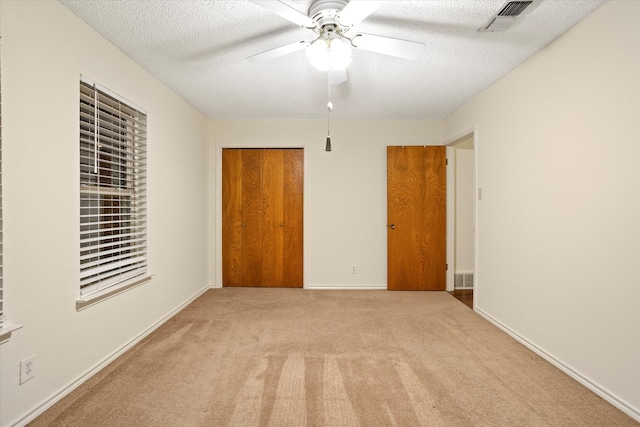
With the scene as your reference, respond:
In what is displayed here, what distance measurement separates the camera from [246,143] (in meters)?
4.55

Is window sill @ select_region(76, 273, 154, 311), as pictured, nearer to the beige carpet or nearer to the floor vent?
the beige carpet

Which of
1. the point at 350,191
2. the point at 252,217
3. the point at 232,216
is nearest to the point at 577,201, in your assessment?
the point at 350,191

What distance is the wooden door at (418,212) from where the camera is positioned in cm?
441

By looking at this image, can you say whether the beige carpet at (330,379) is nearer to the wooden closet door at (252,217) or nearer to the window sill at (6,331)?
the window sill at (6,331)

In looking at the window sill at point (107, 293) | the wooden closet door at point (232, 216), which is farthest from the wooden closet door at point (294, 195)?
the window sill at point (107, 293)

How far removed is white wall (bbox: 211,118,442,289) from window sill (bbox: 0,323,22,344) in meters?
3.24

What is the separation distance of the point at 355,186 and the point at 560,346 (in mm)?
2902

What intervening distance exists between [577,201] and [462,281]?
2734mm

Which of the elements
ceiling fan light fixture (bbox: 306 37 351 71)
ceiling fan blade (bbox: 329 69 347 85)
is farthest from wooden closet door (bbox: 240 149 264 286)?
ceiling fan light fixture (bbox: 306 37 351 71)

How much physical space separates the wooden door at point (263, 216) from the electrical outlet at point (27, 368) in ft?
9.42

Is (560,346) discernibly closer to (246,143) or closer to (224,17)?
(224,17)

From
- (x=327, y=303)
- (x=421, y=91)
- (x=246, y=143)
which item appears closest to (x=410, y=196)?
(x=421, y=91)

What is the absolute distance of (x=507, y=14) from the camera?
2.00 metres

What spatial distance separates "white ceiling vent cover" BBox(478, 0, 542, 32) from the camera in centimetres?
191
